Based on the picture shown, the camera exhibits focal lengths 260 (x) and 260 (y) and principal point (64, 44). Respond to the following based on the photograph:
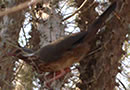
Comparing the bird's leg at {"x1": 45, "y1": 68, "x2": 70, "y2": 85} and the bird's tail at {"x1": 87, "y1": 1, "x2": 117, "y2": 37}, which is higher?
the bird's tail at {"x1": 87, "y1": 1, "x2": 117, "y2": 37}

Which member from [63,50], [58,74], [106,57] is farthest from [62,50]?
[106,57]

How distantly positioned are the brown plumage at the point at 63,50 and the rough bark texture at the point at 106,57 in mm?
416

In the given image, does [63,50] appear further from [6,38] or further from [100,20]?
[6,38]

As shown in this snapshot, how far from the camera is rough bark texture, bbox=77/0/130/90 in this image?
322 cm

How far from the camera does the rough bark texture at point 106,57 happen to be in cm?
322

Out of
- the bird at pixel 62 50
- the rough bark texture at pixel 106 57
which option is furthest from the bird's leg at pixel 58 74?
the rough bark texture at pixel 106 57

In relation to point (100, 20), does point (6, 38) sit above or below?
above

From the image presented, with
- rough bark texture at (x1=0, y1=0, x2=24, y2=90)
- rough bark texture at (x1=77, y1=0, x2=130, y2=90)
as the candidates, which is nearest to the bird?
rough bark texture at (x1=0, y1=0, x2=24, y2=90)

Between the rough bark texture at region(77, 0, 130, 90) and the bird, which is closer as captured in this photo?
the bird

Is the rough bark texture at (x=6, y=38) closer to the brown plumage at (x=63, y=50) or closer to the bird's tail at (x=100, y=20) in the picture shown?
the brown plumage at (x=63, y=50)

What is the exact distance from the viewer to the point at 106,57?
3.24 m

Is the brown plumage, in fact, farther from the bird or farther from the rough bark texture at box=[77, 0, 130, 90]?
the rough bark texture at box=[77, 0, 130, 90]

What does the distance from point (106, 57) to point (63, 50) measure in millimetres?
653

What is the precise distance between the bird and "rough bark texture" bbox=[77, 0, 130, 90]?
0.41m
